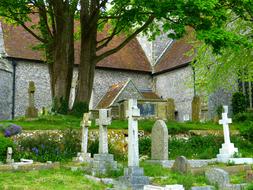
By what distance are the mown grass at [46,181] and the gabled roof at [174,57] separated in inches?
794

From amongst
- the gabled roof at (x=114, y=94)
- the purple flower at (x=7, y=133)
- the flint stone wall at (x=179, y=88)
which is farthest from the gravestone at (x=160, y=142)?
the flint stone wall at (x=179, y=88)

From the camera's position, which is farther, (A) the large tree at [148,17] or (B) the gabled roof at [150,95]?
(B) the gabled roof at [150,95]

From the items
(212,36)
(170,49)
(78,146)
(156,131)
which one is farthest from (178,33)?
(170,49)

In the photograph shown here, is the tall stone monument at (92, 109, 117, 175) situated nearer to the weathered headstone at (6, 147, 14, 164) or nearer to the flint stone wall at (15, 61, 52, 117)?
the weathered headstone at (6, 147, 14, 164)

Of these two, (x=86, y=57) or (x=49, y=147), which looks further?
(x=86, y=57)

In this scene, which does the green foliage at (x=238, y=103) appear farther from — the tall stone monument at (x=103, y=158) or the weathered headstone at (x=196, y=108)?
the tall stone monument at (x=103, y=158)

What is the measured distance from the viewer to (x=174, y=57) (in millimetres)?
31453

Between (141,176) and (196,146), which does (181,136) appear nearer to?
(196,146)

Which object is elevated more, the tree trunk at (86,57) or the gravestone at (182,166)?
the tree trunk at (86,57)

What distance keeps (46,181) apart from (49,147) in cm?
437

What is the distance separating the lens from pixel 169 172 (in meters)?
10.1

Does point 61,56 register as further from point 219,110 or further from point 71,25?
point 219,110

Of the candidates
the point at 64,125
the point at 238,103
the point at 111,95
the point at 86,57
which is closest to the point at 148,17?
the point at 86,57

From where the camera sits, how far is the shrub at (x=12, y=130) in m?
13.8
